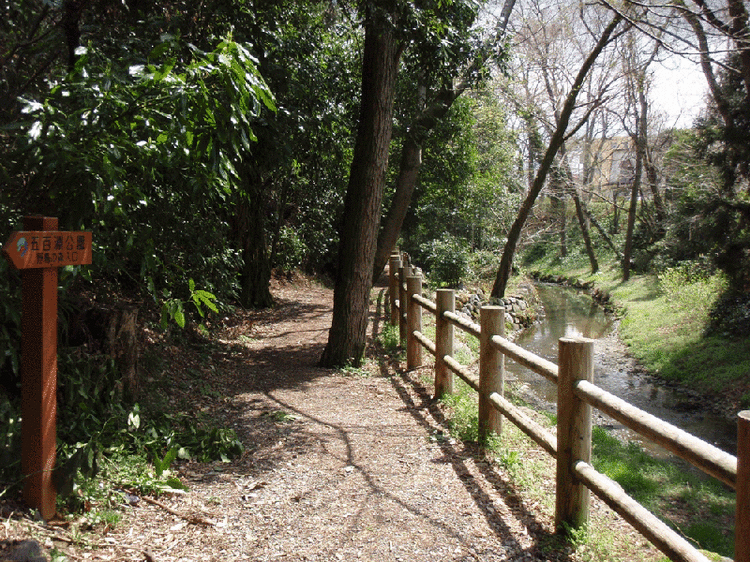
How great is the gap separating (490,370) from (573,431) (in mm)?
1392

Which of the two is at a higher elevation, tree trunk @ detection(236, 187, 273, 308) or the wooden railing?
tree trunk @ detection(236, 187, 273, 308)

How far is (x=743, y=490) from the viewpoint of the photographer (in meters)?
2.12

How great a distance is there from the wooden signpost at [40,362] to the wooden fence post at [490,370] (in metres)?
3.10

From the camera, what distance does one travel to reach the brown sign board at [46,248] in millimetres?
2746

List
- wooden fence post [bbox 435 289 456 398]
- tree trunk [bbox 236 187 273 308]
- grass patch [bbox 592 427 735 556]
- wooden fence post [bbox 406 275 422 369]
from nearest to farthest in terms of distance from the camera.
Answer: grass patch [bbox 592 427 735 556], wooden fence post [bbox 435 289 456 398], wooden fence post [bbox 406 275 422 369], tree trunk [bbox 236 187 273 308]

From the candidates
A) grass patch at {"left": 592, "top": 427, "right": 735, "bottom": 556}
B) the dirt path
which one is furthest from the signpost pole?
grass patch at {"left": 592, "top": 427, "right": 735, "bottom": 556}

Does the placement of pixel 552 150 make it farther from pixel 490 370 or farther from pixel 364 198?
pixel 490 370

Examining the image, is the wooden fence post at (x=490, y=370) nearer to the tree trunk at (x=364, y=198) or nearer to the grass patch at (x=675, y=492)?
the grass patch at (x=675, y=492)

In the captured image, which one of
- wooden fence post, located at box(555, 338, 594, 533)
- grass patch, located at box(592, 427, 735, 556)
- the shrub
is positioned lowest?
grass patch, located at box(592, 427, 735, 556)

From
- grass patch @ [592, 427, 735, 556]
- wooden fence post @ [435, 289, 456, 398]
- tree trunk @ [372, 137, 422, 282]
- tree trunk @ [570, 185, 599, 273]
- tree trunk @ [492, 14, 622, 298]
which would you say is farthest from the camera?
tree trunk @ [570, 185, 599, 273]

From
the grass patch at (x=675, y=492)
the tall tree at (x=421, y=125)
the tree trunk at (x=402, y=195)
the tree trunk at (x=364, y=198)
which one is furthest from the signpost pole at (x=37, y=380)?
the tree trunk at (x=402, y=195)

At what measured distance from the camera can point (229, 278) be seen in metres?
7.49

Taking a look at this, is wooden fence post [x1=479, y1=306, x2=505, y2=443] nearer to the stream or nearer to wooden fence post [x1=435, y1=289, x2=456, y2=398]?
wooden fence post [x1=435, y1=289, x2=456, y2=398]

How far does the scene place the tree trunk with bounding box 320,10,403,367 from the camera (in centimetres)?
728
